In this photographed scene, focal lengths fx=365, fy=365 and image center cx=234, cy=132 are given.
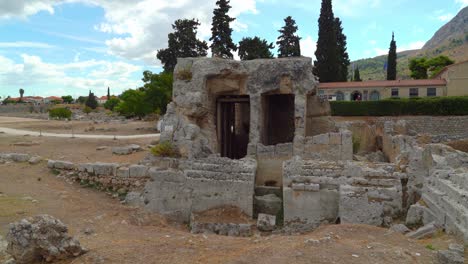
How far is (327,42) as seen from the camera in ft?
117

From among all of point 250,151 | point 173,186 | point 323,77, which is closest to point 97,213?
point 173,186

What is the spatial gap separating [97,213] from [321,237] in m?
6.39

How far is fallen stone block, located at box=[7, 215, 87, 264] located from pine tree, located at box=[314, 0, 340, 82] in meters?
33.4

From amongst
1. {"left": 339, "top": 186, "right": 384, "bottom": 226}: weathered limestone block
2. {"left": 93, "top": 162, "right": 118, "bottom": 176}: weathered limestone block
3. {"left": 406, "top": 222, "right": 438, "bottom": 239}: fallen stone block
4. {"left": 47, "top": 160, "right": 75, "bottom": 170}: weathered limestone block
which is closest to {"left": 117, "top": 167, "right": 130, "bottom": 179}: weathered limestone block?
{"left": 93, "top": 162, "right": 118, "bottom": 176}: weathered limestone block

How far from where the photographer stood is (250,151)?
12.3 m

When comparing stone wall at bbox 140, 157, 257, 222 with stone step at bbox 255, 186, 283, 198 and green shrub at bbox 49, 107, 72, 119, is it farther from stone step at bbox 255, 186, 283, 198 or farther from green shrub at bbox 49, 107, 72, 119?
green shrub at bbox 49, 107, 72, 119

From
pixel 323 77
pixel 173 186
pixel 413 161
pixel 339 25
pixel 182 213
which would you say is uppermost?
pixel 339 25

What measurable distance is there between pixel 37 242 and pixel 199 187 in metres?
5.01

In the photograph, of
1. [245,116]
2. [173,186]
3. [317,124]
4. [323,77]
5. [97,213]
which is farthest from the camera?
[323,77]

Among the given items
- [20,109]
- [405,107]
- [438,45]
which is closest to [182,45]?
[405,107]

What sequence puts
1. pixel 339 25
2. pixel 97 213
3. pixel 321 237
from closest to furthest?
pixel 321 237, pixel 97 213, pixel 339 25

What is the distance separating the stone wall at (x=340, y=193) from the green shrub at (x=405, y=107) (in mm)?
25123

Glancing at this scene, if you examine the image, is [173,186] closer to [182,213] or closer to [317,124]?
[182,213]

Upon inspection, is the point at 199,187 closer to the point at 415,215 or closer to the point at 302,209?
the point at 302,209
